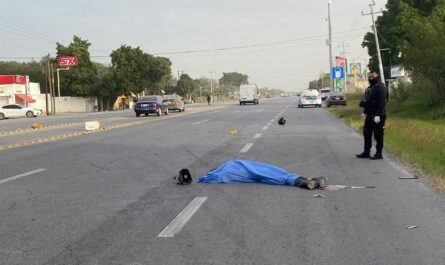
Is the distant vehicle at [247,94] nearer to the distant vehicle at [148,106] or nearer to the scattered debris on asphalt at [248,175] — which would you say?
the distant vehicle at [148,106]

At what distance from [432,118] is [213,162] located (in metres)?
18.0

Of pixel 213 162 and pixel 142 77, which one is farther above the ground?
pixel 142 77

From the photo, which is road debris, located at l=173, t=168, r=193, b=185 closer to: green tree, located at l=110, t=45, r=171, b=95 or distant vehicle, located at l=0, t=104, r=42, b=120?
distant vehicle, located at l=0, t=104, r=42, b=120

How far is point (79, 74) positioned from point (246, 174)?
2898 inches

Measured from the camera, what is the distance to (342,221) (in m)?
6.30

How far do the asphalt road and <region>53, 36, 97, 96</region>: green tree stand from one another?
227 feet

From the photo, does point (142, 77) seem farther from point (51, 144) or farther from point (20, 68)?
point (51, 144)

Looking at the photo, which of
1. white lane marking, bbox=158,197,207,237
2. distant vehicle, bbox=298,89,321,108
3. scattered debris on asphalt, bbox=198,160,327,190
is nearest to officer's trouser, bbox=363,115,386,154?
scattered debris on asphalt, bbox=198,160,327,190

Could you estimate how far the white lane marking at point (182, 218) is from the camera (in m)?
5.87

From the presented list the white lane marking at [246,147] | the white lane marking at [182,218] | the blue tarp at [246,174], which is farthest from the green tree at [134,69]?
the white lane marking at [182,218]

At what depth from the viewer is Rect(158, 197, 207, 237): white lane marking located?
19.3 ft

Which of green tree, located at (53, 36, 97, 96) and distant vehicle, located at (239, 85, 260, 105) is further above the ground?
green tree, located at (53, 36, 97, 96)

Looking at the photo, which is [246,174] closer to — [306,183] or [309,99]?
[306,183]

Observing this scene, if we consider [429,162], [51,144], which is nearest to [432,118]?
[429,162]
